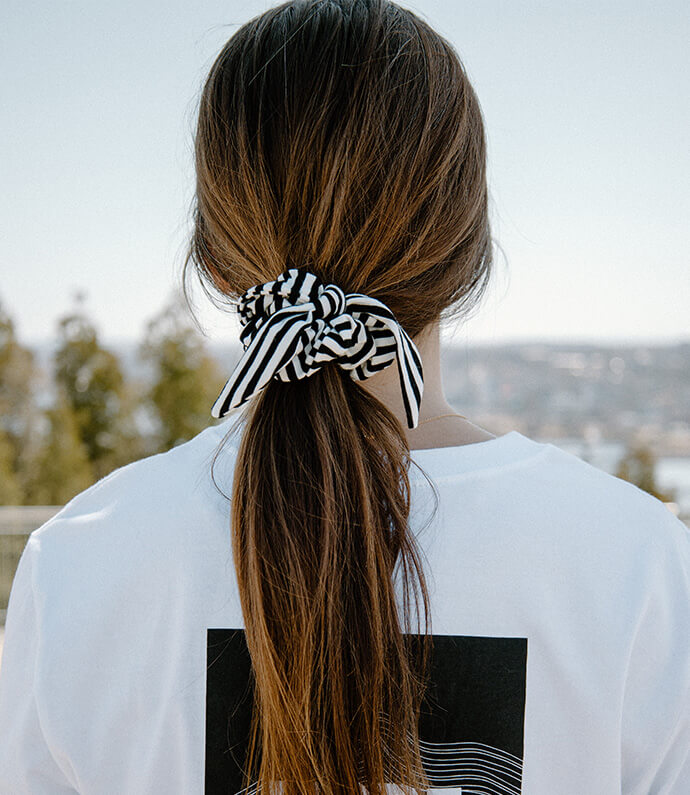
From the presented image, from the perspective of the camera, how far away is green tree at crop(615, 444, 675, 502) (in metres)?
10.2

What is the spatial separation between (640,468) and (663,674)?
34.4 ft

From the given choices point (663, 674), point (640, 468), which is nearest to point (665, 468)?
point (640, 468)

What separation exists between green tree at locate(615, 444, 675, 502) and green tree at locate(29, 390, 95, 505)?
22.0 ft

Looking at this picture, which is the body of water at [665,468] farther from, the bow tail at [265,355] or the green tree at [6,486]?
the bow tail at [265,355]

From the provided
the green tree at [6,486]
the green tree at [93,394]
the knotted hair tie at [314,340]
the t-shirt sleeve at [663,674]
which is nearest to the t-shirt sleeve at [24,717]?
the knotted hair tie at [314,340]

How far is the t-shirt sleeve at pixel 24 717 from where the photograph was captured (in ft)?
2.54

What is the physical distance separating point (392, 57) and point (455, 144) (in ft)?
0.31

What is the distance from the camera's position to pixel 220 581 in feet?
2.39

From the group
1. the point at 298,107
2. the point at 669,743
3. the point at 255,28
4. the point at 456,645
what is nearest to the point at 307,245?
the point at 298,107

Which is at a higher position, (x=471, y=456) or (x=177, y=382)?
(x=471, y=456)

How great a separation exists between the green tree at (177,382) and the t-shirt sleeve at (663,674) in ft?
30.7

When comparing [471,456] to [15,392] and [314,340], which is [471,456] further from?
[15,392]

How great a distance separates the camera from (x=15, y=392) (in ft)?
34.5

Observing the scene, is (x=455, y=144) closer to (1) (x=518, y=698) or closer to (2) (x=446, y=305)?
(2) (x=446, y=305)
